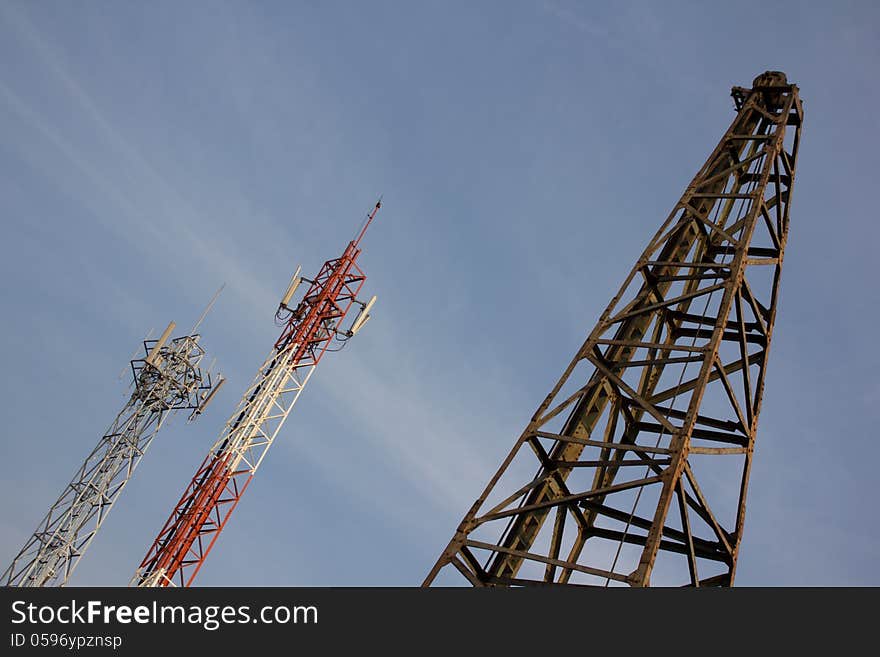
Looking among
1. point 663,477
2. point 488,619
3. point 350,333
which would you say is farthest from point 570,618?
point 350,333

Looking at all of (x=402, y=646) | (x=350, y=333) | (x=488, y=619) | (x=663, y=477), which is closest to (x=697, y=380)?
(x=663, y=477)

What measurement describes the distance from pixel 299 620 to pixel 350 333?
3125 cm

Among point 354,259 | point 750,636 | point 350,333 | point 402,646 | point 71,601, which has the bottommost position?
point 71,601

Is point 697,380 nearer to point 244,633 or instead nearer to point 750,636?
point 750,636

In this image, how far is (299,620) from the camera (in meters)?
10.4

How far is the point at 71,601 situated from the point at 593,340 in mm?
8569

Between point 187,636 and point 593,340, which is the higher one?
point 593,340

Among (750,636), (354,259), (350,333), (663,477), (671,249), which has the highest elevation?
(354,259)

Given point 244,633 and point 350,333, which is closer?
point 244,633

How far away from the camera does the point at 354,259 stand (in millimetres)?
42562

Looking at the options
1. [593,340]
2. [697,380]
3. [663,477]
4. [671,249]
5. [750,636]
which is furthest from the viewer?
[671,249]

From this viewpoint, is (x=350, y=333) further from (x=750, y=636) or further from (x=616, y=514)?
(x=750, y=636)

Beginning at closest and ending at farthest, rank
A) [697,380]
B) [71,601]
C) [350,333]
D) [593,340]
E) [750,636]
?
[750,636], [71,601], [697,380], [593,340], [350,333]

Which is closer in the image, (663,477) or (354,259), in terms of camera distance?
(663,477)
